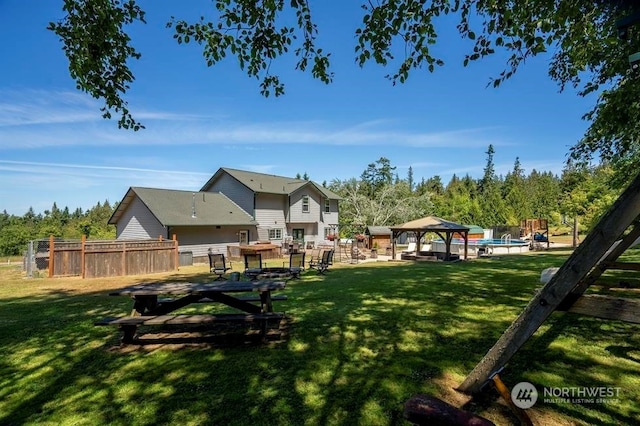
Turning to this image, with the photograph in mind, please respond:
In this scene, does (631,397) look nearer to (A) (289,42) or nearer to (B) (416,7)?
(B) (416,7)

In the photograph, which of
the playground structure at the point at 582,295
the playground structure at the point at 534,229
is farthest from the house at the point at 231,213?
the playground structure at the point at 582,295

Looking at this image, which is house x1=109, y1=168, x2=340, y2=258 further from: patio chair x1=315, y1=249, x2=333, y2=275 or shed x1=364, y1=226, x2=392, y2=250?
patio chair x1=315, y1=249, x2=333, y2=275

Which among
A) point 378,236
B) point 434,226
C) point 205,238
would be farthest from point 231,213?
point 434,226

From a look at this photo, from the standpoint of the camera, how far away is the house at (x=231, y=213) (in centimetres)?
2527

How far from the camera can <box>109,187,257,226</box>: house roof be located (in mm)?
24625

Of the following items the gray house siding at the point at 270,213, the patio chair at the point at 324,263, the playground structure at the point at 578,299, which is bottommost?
the patio chair at the point at 324,263

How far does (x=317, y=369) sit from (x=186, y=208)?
2506cm

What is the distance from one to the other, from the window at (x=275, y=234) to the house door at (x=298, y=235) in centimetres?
201

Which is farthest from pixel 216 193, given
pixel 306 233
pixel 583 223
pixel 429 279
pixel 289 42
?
pixel 583 223

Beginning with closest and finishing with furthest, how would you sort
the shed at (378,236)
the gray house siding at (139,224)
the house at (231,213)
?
the gray house siding at (139,224), the house at (231,213), the shed at (378,236)

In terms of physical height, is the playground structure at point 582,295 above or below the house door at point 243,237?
above

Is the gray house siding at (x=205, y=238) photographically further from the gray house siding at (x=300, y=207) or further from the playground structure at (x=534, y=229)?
the playground structure at (x=534, y=229)

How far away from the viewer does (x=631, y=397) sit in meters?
3.39

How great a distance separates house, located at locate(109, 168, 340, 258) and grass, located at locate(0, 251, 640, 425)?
61.6 feet
